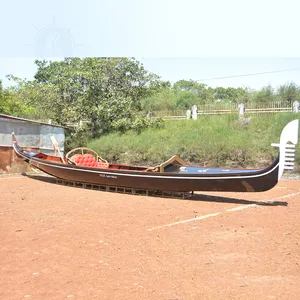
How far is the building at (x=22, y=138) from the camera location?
14820 millimetres

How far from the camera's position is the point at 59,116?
21.7 meters

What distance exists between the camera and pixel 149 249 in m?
5.27

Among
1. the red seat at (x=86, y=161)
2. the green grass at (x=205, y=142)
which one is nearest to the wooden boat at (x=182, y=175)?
the red seat at (x=86, y=161)

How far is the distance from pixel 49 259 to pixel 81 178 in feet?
22.7

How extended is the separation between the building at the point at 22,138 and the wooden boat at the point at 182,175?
9.17ft

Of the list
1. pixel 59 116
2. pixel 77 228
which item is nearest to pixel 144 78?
pixel 59 116

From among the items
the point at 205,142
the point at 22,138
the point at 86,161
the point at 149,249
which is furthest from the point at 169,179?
the point at 205,142

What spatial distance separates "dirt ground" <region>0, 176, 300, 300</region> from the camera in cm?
385

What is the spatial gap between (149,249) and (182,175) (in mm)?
4097

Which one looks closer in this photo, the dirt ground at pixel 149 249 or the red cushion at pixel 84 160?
the dirt ground at pixel 149 249

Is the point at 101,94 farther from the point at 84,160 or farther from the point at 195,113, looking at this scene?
the point at 84,160

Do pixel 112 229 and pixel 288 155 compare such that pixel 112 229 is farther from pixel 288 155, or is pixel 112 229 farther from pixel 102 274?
pixel 288 155

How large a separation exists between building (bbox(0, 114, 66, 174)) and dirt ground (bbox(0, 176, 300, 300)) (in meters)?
6.07

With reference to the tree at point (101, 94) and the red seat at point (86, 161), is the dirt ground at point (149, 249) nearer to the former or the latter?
the red seat at point (86, 161)
